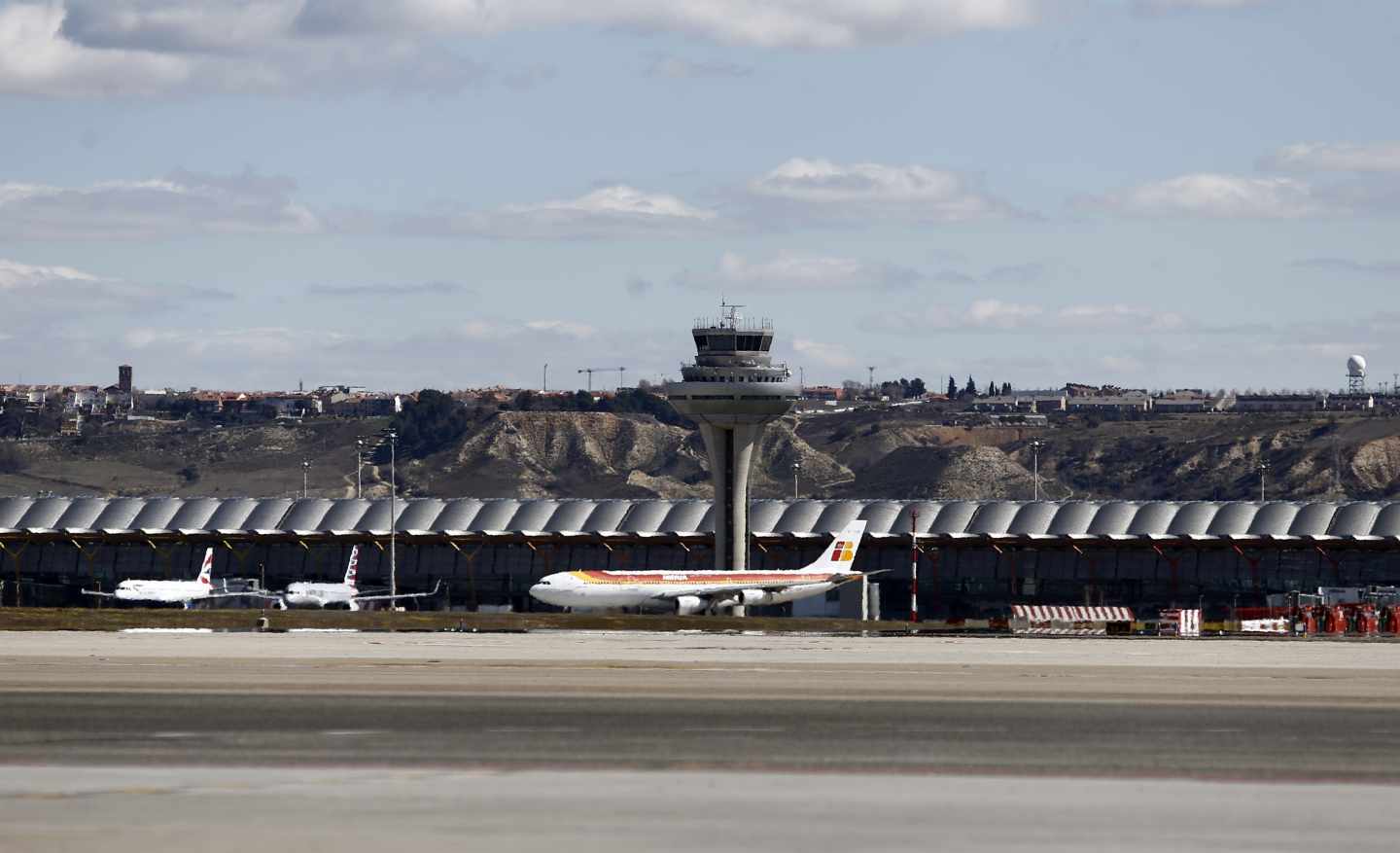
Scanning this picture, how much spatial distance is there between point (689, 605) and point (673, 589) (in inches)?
52.4

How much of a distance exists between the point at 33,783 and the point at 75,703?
14.5 m

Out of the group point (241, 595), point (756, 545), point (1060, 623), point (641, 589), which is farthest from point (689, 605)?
point (241, 595)

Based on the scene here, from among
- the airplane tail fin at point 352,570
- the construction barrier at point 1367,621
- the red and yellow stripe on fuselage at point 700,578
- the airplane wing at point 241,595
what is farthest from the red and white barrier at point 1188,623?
the airplane tail fin at point 352,570

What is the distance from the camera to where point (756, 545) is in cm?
14938

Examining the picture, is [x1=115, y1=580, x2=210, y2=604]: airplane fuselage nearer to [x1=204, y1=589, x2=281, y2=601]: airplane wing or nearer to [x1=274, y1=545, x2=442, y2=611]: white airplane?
[x1=204, y1=589, x2=281, y2=601]: airplane wing

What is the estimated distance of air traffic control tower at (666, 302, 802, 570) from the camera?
142m

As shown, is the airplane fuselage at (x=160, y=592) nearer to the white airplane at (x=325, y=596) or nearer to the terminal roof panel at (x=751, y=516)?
the white airplane at (x=325, y=596)

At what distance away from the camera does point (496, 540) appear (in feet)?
492

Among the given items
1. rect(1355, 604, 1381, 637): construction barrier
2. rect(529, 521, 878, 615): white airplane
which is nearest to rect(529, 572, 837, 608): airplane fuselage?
rect(529, 521, 878, 615): white airplane

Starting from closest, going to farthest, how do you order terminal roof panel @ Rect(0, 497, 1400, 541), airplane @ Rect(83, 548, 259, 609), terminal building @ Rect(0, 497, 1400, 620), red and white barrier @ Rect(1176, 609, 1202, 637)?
red and white barrier @ Rect(1176, 609, 1202, 637), airplane @ Rect(83, 548, 259, 609), terminal building @ Rect(0, 497, 1400, 620), terminal roof panel @ Rect(0, 497, 1400, 541)

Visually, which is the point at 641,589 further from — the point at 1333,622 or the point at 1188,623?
the point at 1333,622

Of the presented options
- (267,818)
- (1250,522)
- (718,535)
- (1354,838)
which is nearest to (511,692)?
(267,818)

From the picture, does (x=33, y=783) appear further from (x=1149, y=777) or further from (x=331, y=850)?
(x=1149, y=777)

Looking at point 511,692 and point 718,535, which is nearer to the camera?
point 511,692
